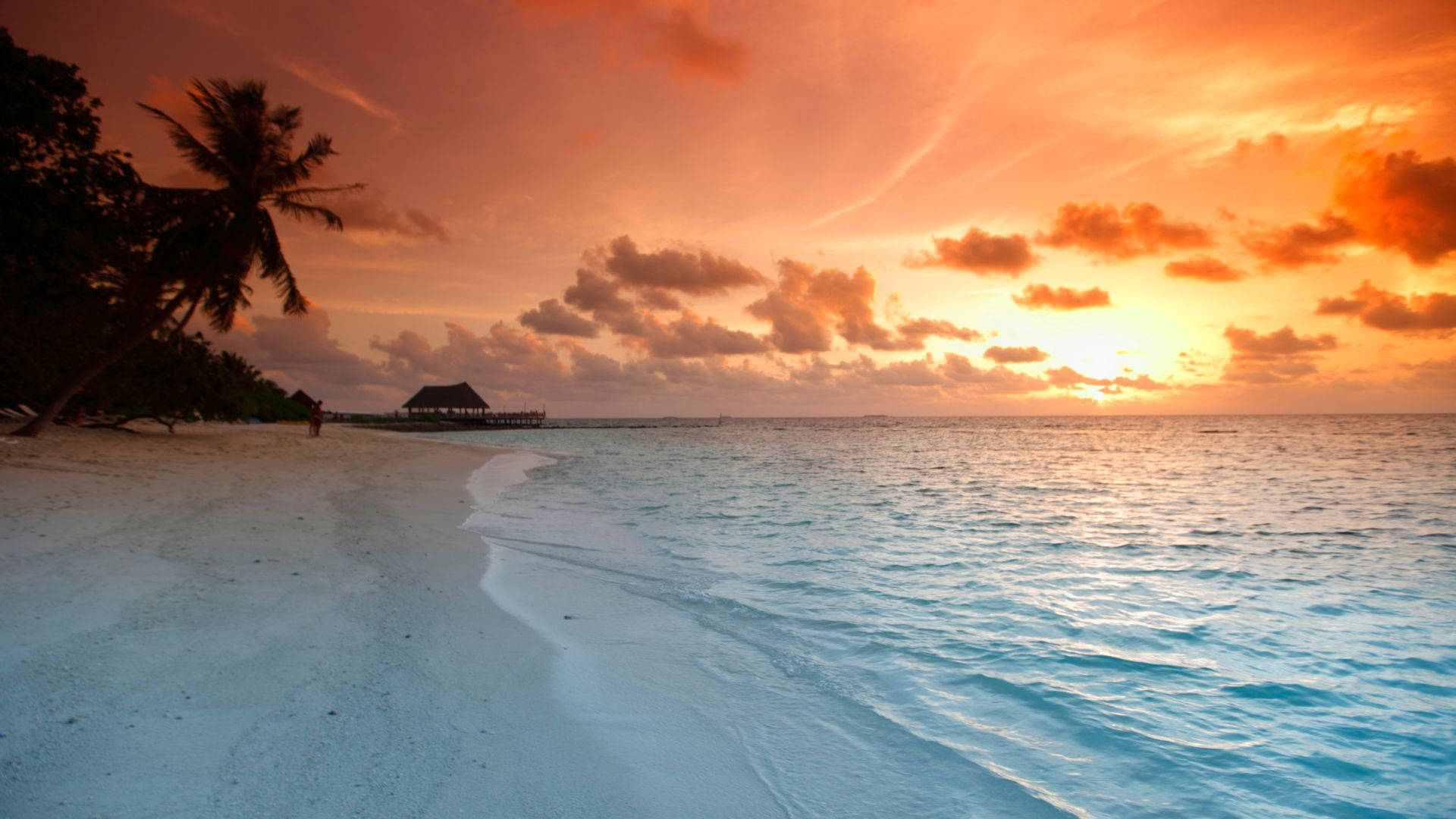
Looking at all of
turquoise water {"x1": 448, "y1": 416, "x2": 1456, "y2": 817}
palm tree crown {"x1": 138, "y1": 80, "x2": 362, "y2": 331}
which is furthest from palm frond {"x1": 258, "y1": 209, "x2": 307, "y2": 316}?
turquoise water {"x1": 448, "y1": 416, "x2": 1456, "y2": 817}

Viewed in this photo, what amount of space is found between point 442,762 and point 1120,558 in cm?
994

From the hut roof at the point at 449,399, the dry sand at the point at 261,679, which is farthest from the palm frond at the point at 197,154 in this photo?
the hut roof at the point at 449,399

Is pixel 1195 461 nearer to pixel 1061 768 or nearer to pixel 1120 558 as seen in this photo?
pixel 1120 558

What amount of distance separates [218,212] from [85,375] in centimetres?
575

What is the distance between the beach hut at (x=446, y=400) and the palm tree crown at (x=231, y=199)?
67.4 metres

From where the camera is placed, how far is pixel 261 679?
374cm

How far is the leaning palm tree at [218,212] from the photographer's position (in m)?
18.0

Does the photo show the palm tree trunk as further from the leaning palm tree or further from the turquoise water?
the turquoise water

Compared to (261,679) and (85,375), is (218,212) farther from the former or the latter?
(261,679)

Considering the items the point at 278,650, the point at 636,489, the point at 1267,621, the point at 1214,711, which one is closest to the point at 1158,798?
the point at 1214,711

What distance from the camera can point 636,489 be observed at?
18984 mm

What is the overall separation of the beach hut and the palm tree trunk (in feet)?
228

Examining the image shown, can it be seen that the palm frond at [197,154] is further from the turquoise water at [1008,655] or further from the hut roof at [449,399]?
the hut roof at [449,399]

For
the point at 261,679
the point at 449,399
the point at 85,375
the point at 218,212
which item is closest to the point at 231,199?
the point at 218,212
